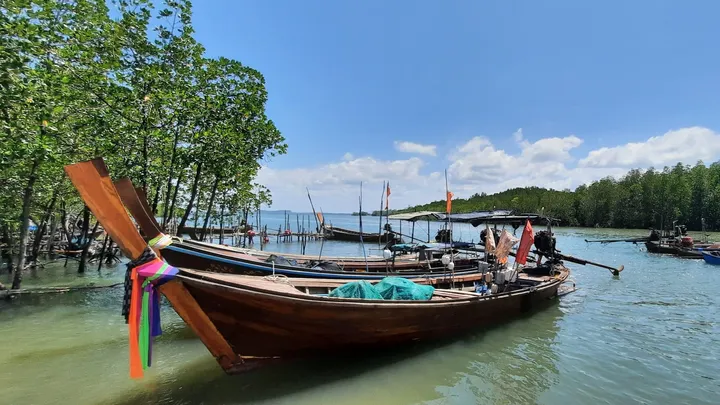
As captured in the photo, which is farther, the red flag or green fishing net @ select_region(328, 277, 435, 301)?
the red flag

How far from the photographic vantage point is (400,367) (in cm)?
700

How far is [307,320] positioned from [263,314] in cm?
76

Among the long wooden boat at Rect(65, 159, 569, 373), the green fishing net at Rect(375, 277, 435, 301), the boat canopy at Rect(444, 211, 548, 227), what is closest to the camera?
the long wooden boat at Rect(65, 159, 569, 373)

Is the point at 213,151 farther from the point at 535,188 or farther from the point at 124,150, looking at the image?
the point at 535,188

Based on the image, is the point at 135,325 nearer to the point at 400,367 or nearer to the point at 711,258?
the point at 400,367

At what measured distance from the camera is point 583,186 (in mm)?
95438

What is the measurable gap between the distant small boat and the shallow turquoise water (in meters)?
16.9

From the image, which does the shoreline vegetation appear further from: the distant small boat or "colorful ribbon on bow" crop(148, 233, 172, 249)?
the distant small boat

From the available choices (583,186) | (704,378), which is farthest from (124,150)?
(583,186)

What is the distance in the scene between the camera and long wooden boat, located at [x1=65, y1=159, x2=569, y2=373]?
4.29 metres

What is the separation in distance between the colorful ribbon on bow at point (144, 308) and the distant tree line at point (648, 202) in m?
44.2

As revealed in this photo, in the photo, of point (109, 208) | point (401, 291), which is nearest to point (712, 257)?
point (401, 291)

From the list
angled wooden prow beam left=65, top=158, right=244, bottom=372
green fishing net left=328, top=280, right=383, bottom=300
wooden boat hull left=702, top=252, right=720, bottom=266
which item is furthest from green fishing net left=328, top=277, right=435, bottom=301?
wooden boat hull left=702, top=252, right=720, bottom=266

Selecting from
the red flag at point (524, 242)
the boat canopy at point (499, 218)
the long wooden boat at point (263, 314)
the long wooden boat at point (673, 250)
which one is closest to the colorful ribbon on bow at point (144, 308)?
the long wooden boat at point (263, 314)
